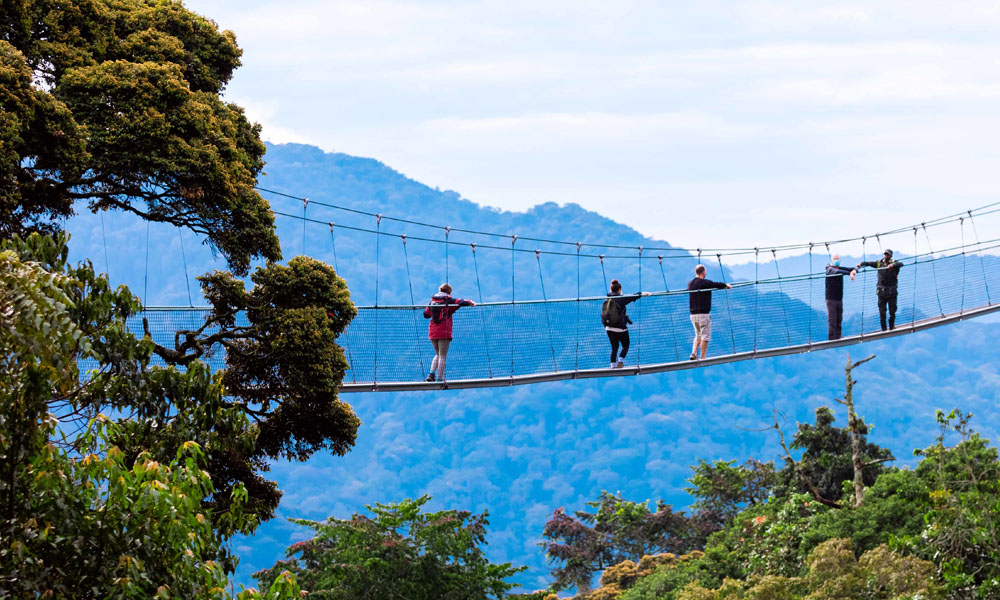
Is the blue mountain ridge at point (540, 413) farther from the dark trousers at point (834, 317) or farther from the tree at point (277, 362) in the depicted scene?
the tree at point (277, 362)

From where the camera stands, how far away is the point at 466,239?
91.1 m

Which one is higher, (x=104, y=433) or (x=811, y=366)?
(x=104, y=433)

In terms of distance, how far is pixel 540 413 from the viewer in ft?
243

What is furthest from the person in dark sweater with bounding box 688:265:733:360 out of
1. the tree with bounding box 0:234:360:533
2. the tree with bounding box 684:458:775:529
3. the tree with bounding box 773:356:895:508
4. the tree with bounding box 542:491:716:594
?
the tree with bounding box 542:491:716:594

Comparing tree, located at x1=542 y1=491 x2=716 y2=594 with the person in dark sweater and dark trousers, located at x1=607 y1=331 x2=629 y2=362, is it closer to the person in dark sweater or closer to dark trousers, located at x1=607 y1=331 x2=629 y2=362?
the person in dark sweater

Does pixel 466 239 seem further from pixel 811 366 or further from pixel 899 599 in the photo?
pixel 899 599

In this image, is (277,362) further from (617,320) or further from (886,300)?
(886,300)

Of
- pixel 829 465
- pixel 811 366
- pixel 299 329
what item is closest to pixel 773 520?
pixel 829 465

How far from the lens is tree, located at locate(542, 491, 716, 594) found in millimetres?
22359

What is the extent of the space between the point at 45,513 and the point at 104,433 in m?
0.56

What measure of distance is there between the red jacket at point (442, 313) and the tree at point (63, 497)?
17.4 ft

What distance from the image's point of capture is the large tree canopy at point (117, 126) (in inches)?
239

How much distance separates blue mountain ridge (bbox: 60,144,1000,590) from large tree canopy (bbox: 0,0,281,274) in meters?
53.4

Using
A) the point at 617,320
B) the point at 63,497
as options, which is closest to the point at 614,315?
the point at 617,320
